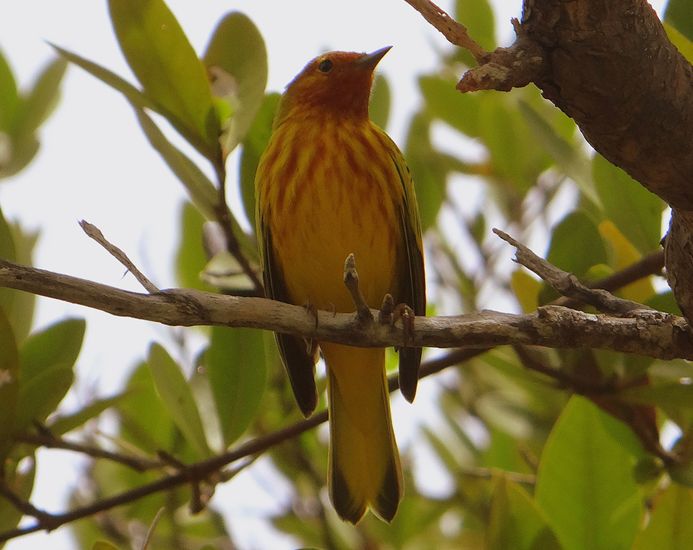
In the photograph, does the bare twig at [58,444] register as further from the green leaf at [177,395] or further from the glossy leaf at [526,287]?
the glossy leaf at [526,287]

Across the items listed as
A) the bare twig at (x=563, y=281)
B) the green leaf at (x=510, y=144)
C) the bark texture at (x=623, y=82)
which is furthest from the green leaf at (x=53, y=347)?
the green leaf at (x=510, y=144)

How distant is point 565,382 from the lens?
8.98 ft

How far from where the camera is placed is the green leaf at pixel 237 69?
9.34 ft

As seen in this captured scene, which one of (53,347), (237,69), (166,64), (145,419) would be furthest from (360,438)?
(166,64)

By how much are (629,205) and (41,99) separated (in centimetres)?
197

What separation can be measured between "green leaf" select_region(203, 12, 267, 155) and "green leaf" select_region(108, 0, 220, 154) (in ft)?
0.23

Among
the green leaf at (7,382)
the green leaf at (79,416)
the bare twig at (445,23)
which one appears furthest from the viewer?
the green leaf at (79,416)

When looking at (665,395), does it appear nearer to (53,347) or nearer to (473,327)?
(473,327)

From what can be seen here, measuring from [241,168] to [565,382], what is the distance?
4.00 ft

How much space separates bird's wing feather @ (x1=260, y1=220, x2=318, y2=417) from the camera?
301 centimetres

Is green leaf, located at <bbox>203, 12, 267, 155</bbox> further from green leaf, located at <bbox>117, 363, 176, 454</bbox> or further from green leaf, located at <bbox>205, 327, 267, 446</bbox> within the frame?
green leaf, located at <bbox>117, 363, 176, 454</bbox>

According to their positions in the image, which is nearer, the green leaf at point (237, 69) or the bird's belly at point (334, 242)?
the green leaf at point (237, 69)

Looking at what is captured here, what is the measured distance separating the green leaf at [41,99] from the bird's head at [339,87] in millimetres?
871

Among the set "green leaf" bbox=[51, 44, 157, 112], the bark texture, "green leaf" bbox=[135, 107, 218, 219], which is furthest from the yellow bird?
the bark texture
